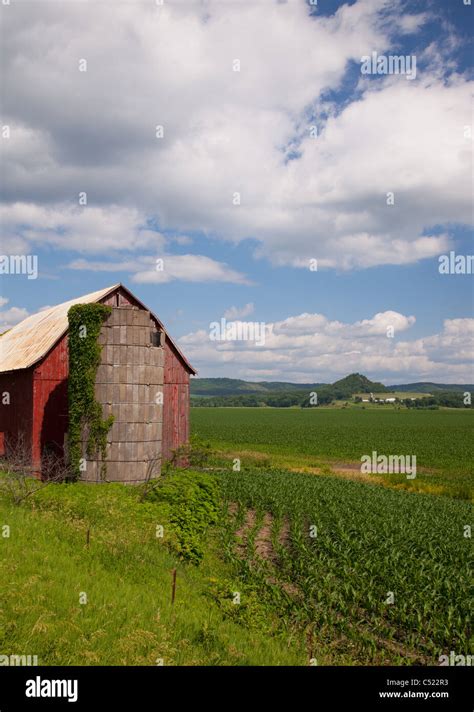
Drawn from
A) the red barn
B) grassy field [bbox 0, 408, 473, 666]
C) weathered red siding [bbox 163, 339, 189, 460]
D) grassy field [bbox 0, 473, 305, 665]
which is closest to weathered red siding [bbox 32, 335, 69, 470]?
the red barn

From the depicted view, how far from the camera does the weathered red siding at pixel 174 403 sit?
89.7ft

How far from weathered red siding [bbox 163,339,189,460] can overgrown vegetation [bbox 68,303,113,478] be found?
6606 mm

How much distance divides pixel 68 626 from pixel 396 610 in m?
6.62

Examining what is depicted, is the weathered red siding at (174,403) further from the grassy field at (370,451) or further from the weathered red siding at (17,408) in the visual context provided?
the grassy field at (370,451)

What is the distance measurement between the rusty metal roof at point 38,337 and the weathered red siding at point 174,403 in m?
0.52

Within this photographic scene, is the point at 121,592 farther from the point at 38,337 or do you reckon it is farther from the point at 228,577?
the point at 38,337

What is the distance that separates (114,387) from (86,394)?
1.10 meters

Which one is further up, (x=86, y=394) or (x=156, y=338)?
(x=156, y=338)

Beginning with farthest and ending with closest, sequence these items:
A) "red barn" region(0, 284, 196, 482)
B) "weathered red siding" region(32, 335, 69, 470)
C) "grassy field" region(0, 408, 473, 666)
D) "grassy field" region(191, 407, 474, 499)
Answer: "grassy field" region(191, 407, 474, 499), "weathered red siding" region(32, 335, 69, 470), "red barn" region(0, 284, 196, 482), "grassy field" region(0, 408, 473, 666)

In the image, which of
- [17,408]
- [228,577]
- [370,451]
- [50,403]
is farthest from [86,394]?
[370,451]

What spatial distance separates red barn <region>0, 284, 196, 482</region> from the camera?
20853 mm

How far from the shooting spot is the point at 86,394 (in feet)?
68.2

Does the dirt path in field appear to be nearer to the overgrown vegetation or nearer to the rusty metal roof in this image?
the overgrown vegetation
